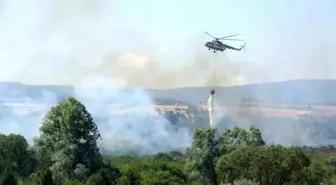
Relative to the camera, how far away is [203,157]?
6375 cm

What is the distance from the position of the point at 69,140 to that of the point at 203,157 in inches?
638

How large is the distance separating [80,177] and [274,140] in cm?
13095

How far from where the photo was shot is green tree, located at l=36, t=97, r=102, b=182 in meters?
55.6

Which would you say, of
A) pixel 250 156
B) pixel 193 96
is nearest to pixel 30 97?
pixel 193 96

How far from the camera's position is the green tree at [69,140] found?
182ft

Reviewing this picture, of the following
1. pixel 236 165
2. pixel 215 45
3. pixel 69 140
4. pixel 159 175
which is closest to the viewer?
pixel 236 165

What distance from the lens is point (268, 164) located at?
1921 inches

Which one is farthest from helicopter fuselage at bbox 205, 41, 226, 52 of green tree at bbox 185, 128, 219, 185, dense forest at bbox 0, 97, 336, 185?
green tree at bbox 185, 128, 219, 185

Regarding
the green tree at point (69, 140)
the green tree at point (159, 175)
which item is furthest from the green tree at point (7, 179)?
the green tree at point (159, 175)

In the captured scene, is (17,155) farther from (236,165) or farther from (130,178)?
(236,165)

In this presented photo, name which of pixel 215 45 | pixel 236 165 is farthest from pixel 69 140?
pixel 215 45

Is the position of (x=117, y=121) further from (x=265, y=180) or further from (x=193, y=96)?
(x=265, y=180)

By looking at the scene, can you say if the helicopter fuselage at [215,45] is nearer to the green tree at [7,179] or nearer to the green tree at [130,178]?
the green tree at [130,178]

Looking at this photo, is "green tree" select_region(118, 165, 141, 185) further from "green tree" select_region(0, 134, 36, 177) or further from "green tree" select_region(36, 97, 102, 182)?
"green tree" select_region(0, 134, 36, 177)
